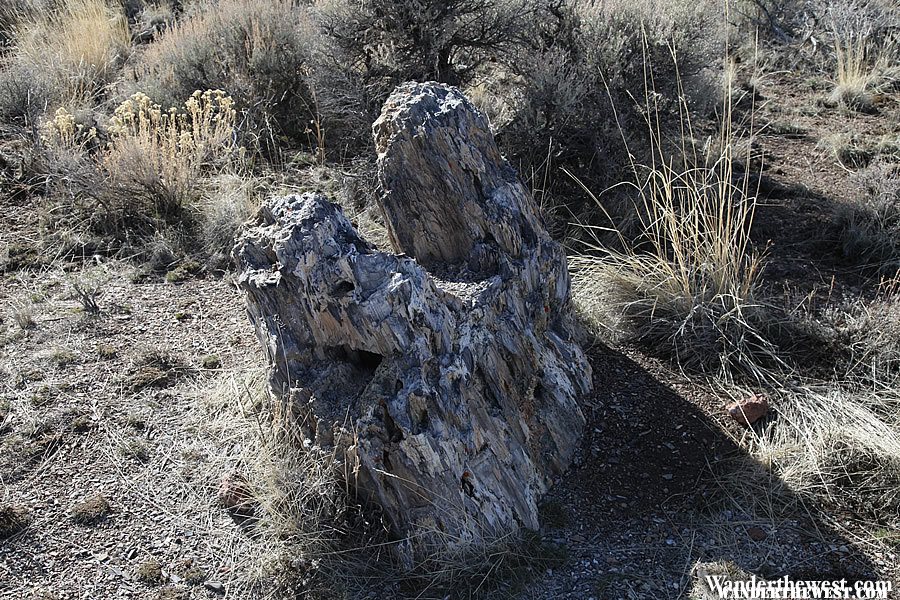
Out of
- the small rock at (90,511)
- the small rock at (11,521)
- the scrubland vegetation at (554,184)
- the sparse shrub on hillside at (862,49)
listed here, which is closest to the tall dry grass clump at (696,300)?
the scrubland vegetation at (554,184)

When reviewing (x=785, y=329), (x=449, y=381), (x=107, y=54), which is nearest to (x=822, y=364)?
(x=785, y=329)

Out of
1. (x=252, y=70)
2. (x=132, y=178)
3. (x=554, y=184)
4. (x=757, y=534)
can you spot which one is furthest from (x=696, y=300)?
(x=252, y=70)

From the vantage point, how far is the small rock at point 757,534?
3148 millimetres

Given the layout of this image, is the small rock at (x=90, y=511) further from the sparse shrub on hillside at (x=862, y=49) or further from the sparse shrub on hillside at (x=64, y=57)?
the sparse shrub on hillside at (x=862, y=49)

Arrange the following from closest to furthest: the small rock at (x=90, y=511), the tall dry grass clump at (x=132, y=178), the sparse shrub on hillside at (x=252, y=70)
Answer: the small rock at (x=90, y=511) → the tall dry grass clump at (x=132, y=178) → the sparse shrub on hillside at (x=252, y=70)

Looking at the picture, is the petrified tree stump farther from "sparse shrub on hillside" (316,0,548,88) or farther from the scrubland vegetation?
"sparse shrub on hillside" (316,0,548,88)

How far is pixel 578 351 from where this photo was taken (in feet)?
12.3

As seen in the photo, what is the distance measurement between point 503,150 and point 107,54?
14.8 feet

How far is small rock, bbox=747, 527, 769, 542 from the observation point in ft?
10.3

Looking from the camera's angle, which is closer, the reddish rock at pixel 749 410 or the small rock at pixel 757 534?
the small rock at pixel 757 534

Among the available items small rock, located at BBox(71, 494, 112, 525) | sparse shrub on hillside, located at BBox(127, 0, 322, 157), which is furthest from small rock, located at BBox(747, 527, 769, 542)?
sparse shrub on hillside, located at BBox(127, 0, 322, 157)

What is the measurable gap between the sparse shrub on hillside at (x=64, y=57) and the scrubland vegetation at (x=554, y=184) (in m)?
0.04

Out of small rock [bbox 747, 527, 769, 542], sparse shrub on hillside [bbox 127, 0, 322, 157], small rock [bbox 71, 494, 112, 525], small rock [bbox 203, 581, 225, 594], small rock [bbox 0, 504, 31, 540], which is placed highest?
sparse shrub on hillside [bbox 127, 0, 322, 157]

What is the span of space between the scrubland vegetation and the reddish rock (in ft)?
0.20
